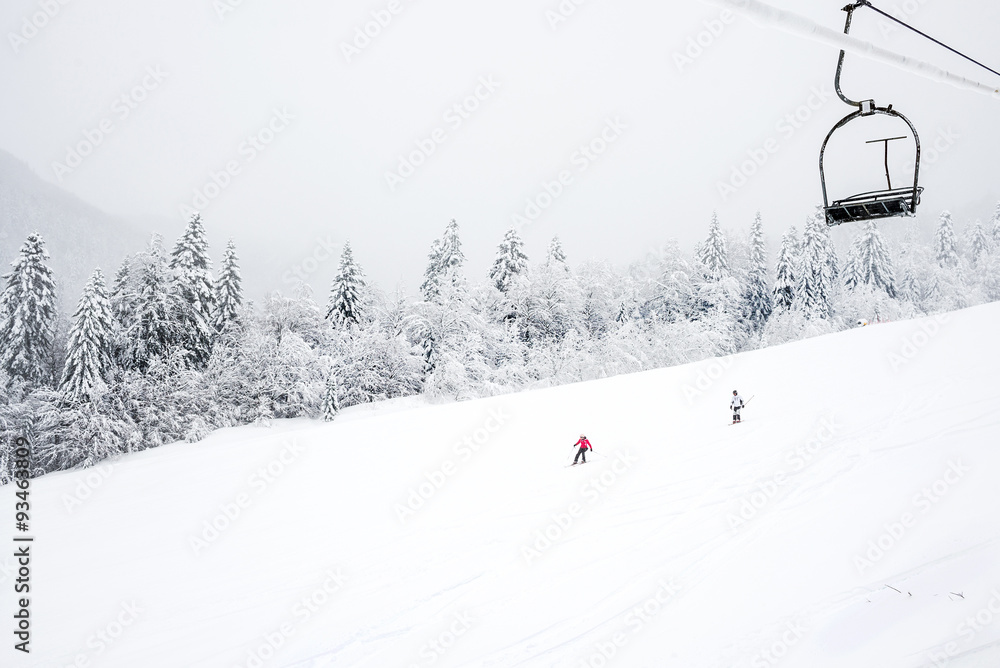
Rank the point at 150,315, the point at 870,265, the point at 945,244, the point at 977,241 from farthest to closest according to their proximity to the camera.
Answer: the point at 977,241
the point at 945,244
the point at 870,265
the point at 150,315

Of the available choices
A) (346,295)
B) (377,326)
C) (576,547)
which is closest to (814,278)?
(377,326)

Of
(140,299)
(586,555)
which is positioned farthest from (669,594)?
(140,299)

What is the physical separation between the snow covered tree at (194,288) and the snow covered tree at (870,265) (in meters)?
53.7

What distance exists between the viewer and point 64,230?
122 metres

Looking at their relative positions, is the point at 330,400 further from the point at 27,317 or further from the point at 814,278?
the point at 814,278

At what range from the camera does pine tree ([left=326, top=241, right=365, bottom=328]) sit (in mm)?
39094

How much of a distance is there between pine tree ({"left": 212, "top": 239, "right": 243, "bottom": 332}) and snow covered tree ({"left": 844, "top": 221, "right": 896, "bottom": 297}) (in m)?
52.2

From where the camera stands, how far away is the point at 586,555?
899cm

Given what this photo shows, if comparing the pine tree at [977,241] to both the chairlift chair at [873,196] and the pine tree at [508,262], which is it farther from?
the chairlift chair at [873,196]

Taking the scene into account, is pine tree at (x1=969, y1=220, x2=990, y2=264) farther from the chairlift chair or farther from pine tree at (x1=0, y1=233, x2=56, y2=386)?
pine tree at (x1=0, y1=233, x2=56, y2=386)

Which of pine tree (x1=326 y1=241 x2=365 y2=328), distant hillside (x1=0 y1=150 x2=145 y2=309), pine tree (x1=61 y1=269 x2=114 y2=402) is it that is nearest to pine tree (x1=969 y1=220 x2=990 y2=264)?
pine tree (x1=326 y1=241 x2=365 y2=328)

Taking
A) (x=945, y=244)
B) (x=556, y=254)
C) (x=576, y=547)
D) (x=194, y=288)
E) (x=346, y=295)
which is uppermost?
(x=556, y=254)

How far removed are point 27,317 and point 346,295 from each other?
18.8 metres

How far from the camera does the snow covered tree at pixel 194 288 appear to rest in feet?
108
